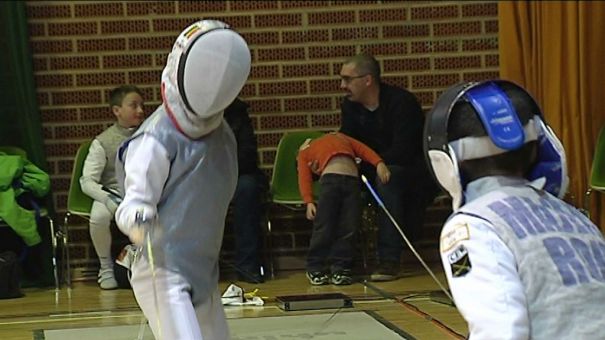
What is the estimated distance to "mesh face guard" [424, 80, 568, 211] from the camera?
1.81m

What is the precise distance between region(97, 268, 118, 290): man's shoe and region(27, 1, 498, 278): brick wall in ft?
1.24

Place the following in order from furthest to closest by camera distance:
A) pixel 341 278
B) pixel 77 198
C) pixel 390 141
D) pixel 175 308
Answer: pixel 77 198, pixel 390 141, pixel 341 278, pixel 175 308

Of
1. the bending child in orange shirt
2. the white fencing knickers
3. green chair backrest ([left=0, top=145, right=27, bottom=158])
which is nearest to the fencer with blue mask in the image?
the white fencing knickers

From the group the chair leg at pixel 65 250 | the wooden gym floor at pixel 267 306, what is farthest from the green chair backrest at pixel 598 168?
the chair leg at pixel 65 250

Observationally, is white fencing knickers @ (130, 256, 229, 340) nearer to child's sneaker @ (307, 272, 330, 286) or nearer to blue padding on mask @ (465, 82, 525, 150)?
blue padding on mask @ (465, 82, 525, 150)

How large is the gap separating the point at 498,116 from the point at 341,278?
4.12 meters

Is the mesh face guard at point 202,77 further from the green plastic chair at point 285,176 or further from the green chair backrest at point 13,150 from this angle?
the green chair backrest at point 13,150

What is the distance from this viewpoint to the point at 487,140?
5.94 feet

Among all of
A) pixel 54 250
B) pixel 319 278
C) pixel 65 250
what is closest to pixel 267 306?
pixel 319 278

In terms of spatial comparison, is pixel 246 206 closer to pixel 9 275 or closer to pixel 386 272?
pixel 386 272

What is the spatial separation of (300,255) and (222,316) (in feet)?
11.4

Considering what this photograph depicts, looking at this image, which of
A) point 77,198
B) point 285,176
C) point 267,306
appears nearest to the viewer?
point 267,306

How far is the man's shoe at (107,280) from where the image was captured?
6113mm

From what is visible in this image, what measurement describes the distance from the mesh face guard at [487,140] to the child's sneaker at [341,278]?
3.97 meters
